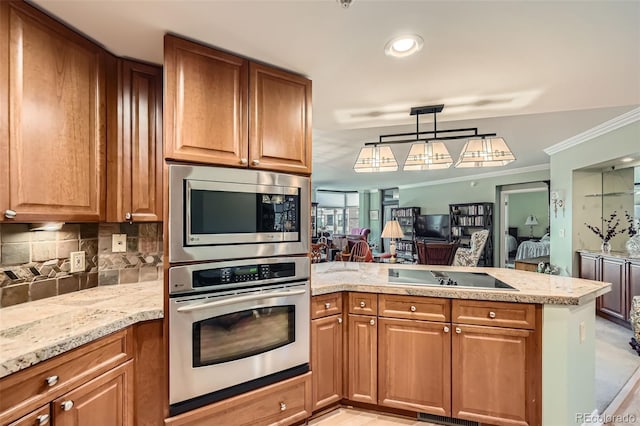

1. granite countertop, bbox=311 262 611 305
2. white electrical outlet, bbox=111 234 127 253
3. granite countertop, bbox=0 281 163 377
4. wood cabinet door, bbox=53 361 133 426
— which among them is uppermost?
white electrical outlet, bbox=111 234 127 253

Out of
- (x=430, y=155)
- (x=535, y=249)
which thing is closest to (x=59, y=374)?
(x=430, y=155)

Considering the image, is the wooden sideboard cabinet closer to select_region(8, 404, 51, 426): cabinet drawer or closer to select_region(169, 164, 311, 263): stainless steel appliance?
select_region(169, 164, 311, 263): stainless steel appliance

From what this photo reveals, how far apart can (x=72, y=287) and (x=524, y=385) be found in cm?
274

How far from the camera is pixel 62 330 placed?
3.97ft

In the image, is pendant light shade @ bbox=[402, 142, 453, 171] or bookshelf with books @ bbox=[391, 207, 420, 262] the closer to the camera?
pendant light shade @ bbox=[402, 142, 453, 171]

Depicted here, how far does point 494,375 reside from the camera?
6.16 ft

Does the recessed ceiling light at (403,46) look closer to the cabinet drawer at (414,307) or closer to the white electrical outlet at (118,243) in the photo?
the cabinet drawer at (414,307)

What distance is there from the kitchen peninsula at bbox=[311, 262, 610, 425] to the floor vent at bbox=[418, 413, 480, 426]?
0.12 m

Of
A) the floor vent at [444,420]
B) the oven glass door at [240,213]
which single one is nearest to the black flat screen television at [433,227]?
the floor vent at [444,420]

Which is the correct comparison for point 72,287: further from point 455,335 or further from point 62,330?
point 455,335

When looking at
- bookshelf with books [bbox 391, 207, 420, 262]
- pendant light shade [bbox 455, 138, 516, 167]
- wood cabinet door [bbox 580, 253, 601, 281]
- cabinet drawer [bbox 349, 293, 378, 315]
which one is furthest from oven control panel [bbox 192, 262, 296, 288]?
bookshelf with books [bbox 391, 207, 420, 262]

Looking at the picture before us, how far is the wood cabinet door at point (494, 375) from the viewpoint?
6.00ft

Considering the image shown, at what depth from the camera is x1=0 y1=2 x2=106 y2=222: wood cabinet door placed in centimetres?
126

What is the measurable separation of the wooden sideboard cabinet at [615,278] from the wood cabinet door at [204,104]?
4.70 m
